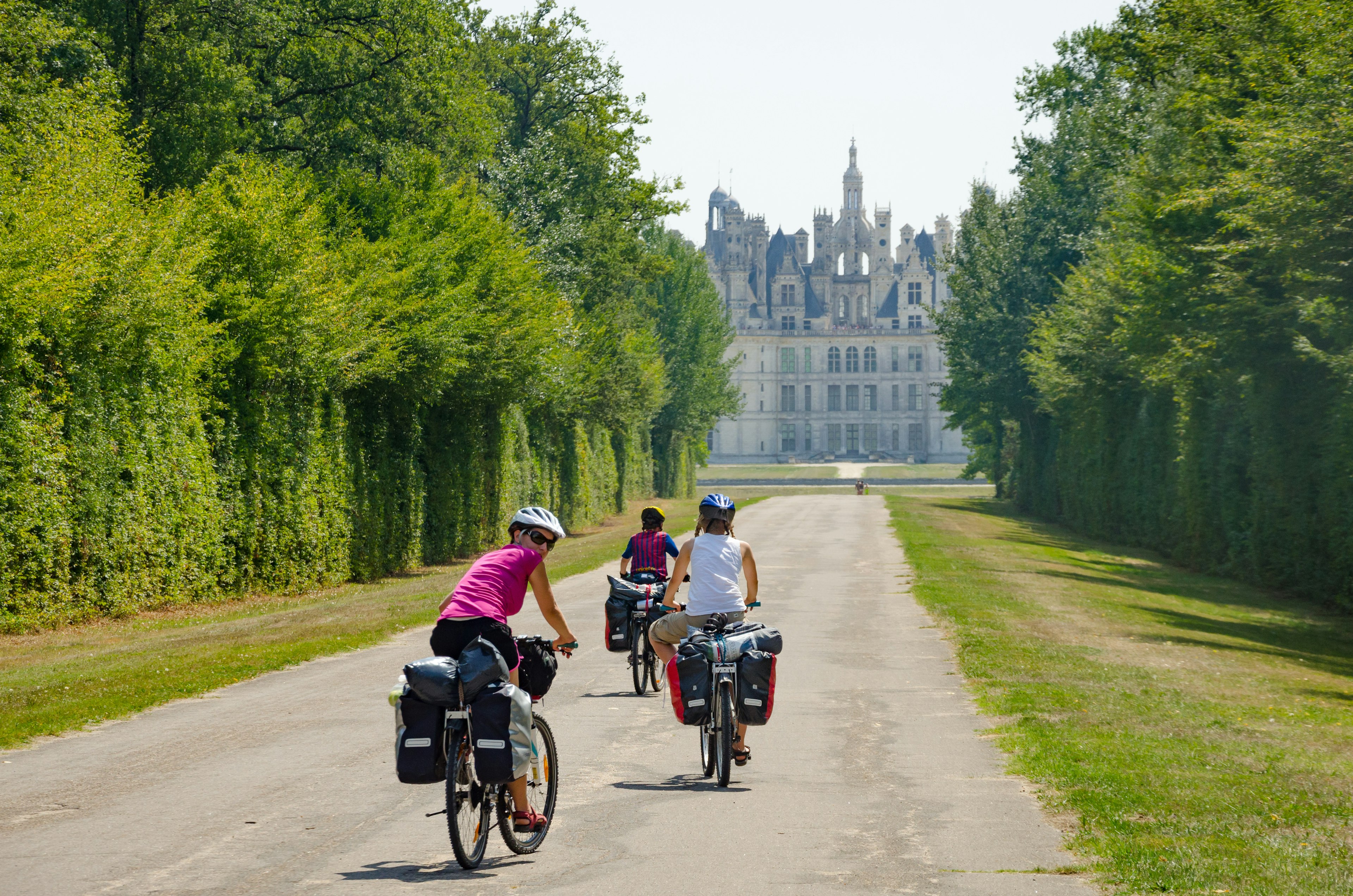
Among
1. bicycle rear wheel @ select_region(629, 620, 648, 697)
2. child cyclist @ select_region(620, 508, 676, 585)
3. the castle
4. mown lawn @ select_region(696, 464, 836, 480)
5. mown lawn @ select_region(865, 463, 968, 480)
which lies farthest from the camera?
the castle

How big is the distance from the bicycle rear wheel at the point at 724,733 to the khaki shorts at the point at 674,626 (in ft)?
2.27

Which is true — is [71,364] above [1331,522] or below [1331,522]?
above

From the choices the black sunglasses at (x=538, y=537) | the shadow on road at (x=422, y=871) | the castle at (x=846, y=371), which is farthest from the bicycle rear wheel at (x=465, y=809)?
the castle at (x=846, y=371)

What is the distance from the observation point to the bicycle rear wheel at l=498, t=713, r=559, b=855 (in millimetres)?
7551

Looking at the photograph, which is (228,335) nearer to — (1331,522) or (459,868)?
(459,868)

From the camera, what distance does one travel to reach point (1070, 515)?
54531mm

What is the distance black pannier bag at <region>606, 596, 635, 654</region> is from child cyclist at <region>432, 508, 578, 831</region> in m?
6.10

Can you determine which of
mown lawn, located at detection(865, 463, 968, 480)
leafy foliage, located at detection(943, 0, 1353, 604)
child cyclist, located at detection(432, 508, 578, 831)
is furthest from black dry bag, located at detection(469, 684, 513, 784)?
mown lawn, located at detection(865, 463, 968, 480)

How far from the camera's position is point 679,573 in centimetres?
1075

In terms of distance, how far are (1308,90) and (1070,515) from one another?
3321 cm

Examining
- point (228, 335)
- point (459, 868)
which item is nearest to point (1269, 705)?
point (459, 868)

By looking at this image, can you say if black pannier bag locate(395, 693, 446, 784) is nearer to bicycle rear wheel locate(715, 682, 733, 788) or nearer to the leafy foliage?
bicycle rear wheel locate(715, 682, 733, 788)

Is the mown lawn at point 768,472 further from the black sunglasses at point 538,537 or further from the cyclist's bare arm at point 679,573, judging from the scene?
the black sunglasses at point 538,537

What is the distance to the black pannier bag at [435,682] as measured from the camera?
7129 mm
